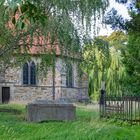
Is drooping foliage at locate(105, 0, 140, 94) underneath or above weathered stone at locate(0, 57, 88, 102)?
above

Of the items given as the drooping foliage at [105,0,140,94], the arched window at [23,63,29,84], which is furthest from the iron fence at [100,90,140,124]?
the arched window at [23,63,29,84]

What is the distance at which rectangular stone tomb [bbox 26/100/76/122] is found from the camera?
17484mm

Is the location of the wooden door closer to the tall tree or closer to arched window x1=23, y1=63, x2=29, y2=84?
arched window x1=23, y1=63, x2=29, y2=84

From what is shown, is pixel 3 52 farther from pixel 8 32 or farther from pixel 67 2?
pixel 67 2

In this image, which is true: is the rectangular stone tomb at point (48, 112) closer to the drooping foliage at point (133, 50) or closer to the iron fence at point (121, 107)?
the iron fence at point (121, 107)

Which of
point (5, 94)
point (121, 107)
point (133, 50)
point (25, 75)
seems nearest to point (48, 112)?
point (121, 107)

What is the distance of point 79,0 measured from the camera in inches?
674

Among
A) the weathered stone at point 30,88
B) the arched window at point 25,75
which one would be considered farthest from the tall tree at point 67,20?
the arched window at point 25,75

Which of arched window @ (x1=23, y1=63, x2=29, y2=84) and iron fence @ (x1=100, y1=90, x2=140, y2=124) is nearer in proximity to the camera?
A: iron fence @ (x1=100, y1=90, x2=140, y2=124)

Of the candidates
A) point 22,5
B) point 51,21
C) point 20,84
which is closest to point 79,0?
point 51,21

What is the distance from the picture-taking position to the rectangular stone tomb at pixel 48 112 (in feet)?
57.4

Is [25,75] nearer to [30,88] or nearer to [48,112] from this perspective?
[30,88]

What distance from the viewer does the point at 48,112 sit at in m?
17.5

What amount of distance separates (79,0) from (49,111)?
4.57 meters
